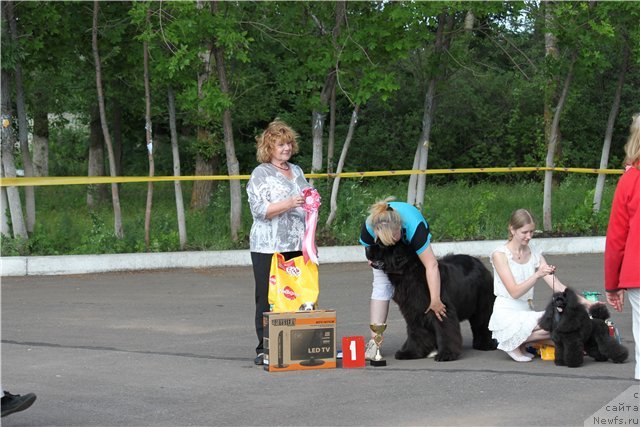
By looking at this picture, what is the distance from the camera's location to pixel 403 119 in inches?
1248

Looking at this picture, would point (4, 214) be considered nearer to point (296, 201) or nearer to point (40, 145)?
point (296, 201)

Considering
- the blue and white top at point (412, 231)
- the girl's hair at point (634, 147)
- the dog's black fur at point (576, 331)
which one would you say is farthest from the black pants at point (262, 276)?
the girl's hair at point (634, 147)

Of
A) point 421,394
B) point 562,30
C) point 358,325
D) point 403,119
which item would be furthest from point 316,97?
point 403,119

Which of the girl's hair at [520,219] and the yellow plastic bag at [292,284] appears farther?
the girl's hair at [520,219]

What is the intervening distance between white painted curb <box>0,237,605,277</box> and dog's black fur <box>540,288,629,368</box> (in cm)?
602

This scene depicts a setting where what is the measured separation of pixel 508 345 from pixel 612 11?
9.84m

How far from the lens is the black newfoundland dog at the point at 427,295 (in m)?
8.30

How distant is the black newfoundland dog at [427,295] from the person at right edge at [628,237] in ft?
5.54

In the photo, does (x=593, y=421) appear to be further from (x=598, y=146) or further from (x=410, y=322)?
(x=598, y=146)

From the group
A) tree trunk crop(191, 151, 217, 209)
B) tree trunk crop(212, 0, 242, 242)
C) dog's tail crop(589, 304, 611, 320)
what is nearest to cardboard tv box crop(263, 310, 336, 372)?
dog's tail crop(589, 304, 611, 320)

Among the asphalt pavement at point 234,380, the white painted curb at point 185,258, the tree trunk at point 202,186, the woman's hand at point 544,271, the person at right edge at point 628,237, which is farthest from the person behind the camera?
the tree trunk at point 202,186

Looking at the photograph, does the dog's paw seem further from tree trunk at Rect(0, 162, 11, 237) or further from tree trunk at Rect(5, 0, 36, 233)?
tree trunk at Rect(5, 0, 36, 233)

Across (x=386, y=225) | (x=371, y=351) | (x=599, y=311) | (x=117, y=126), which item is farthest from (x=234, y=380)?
(x=117, y=126)

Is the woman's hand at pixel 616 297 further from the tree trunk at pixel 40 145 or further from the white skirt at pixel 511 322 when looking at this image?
the tree trunk at pixel 40 145
